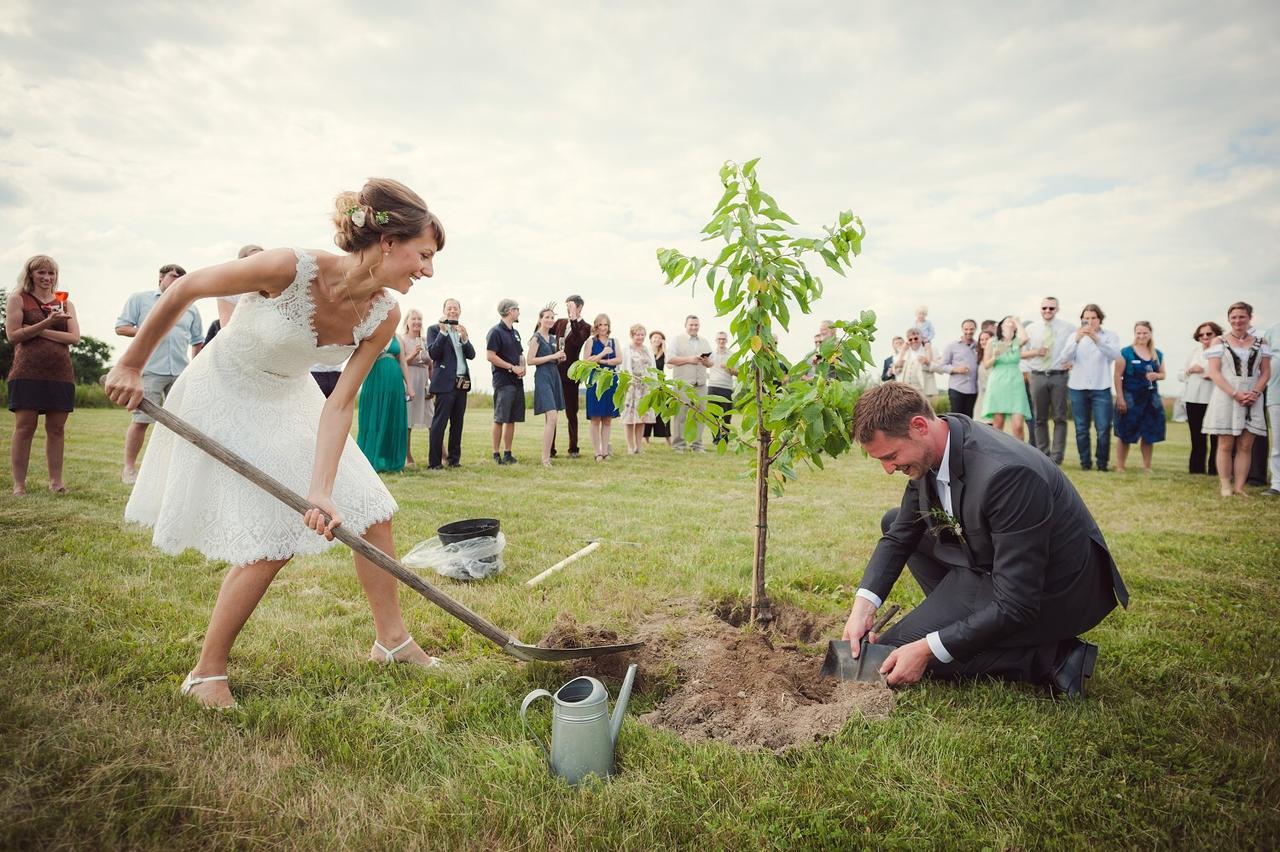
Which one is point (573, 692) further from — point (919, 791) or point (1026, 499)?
point (1026, 499)

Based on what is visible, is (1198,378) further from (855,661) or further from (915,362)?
(855,661)

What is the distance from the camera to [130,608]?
3723 millimetres

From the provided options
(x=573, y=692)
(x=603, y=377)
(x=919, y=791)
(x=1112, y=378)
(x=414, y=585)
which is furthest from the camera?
(x=1112, y=378)

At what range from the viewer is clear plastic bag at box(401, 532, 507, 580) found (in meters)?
4.43

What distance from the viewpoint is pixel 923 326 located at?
12.2 m

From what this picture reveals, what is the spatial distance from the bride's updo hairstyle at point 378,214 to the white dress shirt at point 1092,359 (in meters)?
10.5

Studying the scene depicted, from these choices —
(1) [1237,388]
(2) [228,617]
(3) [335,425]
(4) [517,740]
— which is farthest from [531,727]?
(1) [1237,388]

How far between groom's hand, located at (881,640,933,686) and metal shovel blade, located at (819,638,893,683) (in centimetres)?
18

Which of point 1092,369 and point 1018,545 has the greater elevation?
point 1092,369

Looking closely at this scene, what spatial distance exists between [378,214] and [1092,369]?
10977 mm

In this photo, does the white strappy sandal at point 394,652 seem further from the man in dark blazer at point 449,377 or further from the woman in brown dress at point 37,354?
the man in dark blazer at point 449,377

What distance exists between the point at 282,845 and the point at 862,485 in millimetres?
8164

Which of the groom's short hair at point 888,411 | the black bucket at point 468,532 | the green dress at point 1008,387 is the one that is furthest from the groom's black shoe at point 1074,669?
the green dress at point 1008,387

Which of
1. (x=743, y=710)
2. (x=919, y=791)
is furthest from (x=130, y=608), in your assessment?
(x=919, y=791)
